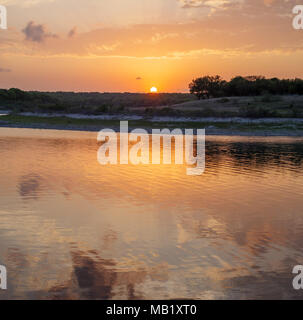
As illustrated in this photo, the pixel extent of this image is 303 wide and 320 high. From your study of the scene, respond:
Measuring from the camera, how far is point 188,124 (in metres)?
59.0

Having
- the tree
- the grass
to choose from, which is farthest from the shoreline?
the tree

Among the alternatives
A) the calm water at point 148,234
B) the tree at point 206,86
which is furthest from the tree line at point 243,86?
the calm water at point 148,234

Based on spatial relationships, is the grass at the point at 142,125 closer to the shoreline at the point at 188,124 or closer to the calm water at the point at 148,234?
the shoreline at the point at 188,124

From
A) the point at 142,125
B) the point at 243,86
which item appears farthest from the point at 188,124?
the point at 243,86

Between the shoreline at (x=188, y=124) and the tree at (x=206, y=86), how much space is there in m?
52.1

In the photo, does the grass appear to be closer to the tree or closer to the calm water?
the calm water

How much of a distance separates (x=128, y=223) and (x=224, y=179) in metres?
8.44

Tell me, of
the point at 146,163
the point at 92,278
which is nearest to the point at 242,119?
the point at 146,163

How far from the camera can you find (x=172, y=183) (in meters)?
18.9

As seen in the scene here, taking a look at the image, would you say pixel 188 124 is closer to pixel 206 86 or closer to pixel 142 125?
pixel 142 125

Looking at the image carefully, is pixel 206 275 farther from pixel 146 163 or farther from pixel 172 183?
pixel 146 163

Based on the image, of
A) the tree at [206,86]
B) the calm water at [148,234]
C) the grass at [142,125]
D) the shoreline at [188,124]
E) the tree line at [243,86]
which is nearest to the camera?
the calm water at [148,234]

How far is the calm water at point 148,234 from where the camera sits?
838 cm

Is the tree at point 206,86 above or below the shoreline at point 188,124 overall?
above
